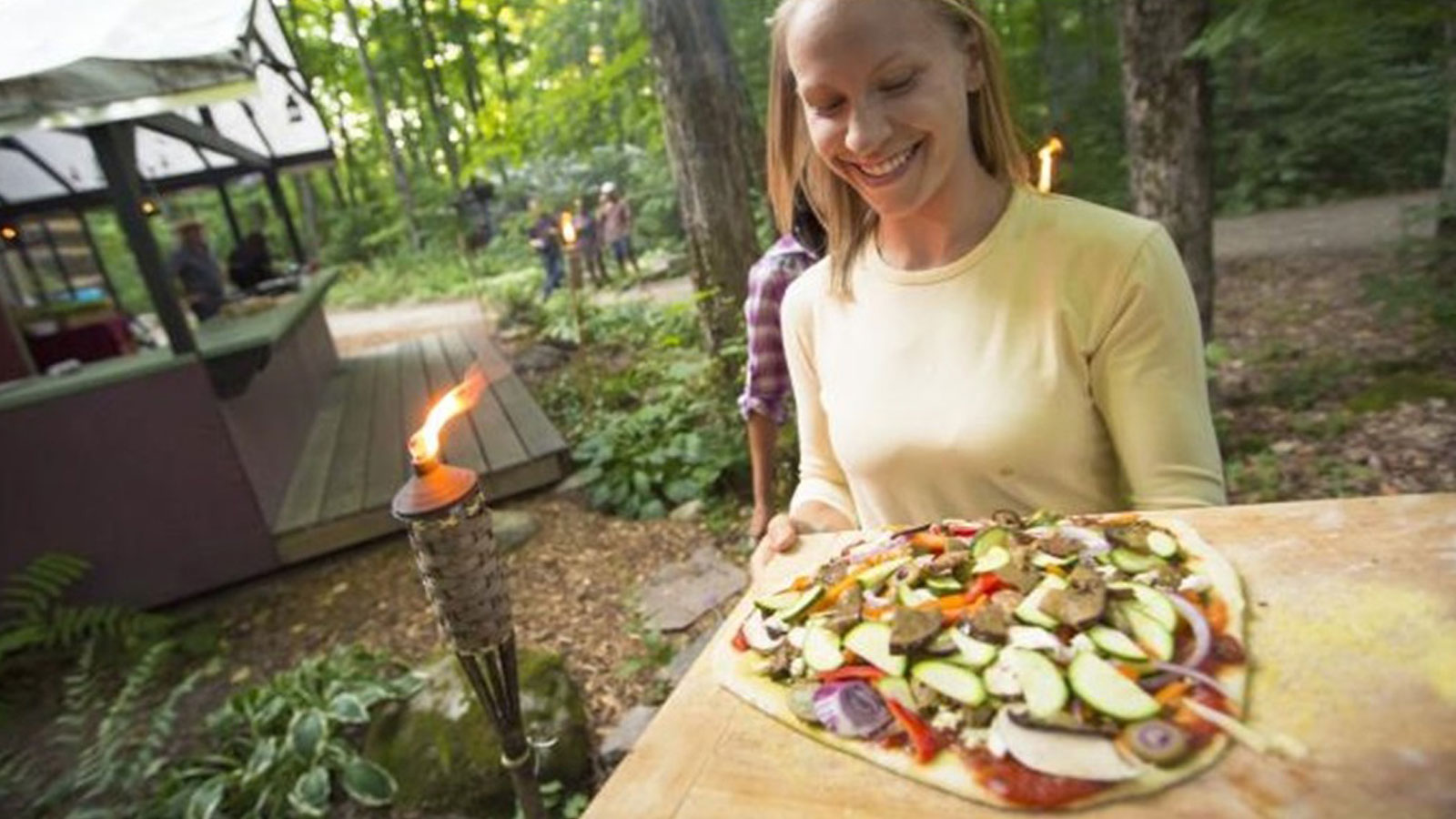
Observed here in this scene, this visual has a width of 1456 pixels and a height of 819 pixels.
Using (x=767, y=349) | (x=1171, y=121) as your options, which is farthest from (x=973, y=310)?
(x=1171, y=121)

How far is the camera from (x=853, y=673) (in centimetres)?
124

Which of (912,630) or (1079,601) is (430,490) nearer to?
(912,630)

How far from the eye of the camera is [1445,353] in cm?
559

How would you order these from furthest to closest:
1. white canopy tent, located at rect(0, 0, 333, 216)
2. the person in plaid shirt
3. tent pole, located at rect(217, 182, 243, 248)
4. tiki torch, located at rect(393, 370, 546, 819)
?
tent pole, located at rect(217, 182, 243, 248), white canopy tent, located at rect(0, 0, 333, 216), the person in plaid shirt, tiki torch, located at rect(393, 370, 546, 819)

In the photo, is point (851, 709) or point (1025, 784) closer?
point (1025, 784)

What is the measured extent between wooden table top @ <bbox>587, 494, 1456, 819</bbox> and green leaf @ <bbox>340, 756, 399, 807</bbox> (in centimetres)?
251

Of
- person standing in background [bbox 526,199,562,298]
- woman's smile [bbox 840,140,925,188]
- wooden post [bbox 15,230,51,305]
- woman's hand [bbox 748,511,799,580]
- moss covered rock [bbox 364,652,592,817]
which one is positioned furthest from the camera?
wooden post [bbox 15,230,51,305]

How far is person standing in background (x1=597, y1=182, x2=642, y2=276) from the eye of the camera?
1570 centimetres

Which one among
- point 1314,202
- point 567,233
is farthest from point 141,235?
point 1314,202

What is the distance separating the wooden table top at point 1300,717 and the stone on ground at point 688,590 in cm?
303

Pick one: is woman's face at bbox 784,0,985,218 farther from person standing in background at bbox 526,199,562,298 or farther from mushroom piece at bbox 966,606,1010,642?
person standing in background at bbox 526,199,562,298

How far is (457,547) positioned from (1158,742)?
1037 mm

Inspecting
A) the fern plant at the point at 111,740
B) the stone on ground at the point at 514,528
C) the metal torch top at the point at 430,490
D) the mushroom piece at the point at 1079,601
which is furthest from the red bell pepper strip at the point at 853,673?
the stone on ground at the point at 514,528

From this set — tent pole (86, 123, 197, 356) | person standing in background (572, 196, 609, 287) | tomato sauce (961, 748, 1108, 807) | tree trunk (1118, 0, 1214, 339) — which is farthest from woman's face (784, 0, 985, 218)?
person standing in background (572, 196, 609, 287)
